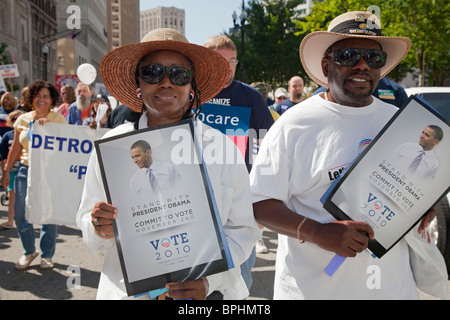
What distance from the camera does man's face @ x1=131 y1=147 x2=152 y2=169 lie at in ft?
5.45

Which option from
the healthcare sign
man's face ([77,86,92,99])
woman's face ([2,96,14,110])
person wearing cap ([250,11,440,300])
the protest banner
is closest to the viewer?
person wearing cap ([250,11,440,300])

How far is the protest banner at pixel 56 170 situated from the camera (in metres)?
5.24

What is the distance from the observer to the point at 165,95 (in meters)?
1.92

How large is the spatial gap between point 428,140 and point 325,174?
44 cm

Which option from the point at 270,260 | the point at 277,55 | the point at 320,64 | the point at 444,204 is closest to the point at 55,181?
the point at 270,260

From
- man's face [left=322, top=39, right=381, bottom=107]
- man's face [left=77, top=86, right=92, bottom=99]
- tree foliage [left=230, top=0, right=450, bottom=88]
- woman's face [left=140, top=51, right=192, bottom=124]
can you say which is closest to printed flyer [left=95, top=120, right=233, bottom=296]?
woman's face [left=140, top=51, right=192, bottom=124]

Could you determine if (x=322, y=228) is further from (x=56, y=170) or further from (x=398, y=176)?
(x=56, y=170)

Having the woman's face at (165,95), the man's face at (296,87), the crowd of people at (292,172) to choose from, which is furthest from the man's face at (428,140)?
A: the man's face at (296,87)

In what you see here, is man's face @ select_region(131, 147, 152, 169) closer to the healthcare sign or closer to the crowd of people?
the crowd of people

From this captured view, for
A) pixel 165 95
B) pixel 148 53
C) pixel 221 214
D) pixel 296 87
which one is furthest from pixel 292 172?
pixel 296 87

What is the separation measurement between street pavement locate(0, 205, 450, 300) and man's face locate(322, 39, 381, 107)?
278 cm

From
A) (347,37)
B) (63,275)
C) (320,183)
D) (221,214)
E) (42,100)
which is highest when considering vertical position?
(347,37)

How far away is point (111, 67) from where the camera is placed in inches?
85.8
